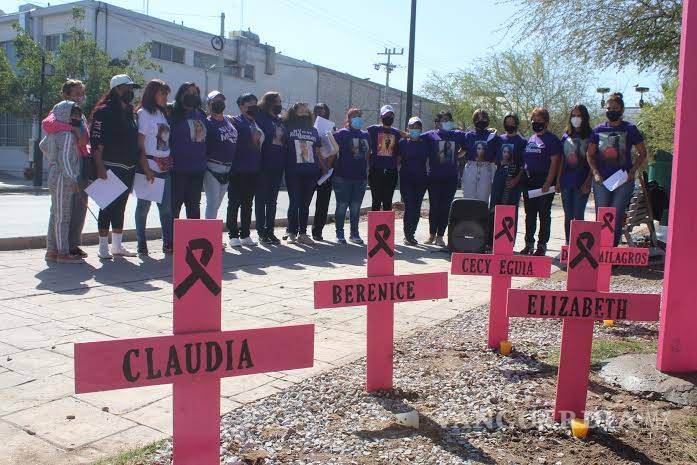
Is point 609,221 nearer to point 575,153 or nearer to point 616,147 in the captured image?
point 616,147

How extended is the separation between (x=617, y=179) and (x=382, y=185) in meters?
3.51

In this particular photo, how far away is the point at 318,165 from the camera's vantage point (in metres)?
10.0

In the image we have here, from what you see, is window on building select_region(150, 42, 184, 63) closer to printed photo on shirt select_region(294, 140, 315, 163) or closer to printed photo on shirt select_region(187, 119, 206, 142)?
printed photo on shirt select_region(294, 140, 315, 163)

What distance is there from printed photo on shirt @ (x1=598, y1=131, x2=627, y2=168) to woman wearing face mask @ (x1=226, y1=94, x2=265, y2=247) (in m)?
4.36

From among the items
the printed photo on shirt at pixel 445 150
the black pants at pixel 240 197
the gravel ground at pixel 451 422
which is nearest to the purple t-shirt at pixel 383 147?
the printed photo on shirt at pixel 445 150

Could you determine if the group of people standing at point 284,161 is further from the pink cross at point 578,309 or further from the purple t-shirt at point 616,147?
the pink cross at point 578,309

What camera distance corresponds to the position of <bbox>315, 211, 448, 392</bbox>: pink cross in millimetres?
3861

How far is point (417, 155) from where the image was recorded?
10281mm

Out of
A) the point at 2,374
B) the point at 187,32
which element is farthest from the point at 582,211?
the point at 187,32

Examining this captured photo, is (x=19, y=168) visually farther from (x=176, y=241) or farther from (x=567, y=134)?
(x=176, y=241)

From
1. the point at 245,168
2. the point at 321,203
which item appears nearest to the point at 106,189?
the point at 245,168

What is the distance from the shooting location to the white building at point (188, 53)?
107 feet

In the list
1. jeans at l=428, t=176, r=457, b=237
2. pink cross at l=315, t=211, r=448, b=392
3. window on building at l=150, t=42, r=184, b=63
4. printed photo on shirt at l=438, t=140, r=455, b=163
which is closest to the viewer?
pink cross at l=315, t=211, r=448, b=392

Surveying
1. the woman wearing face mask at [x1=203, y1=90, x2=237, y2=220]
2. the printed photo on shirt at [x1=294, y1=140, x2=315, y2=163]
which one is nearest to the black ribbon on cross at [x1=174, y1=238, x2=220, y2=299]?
A: the woman wearing face mask at [x1=203, y1=90, x2=237, y2=220]
